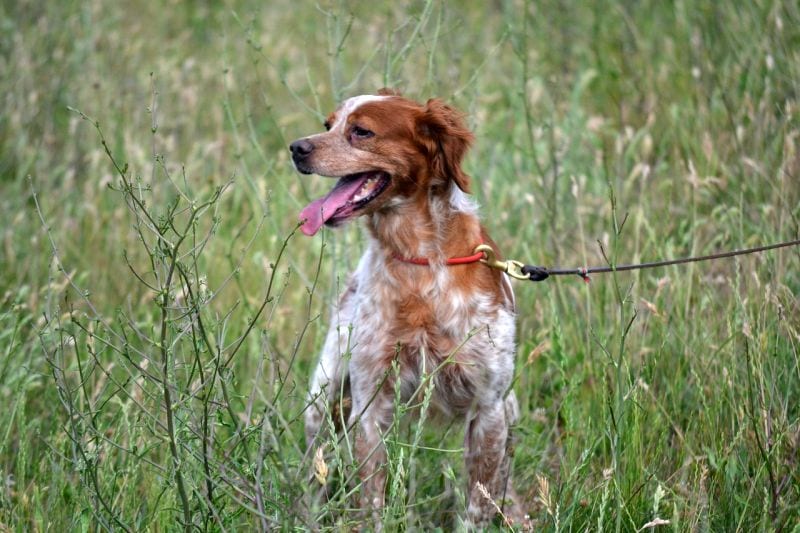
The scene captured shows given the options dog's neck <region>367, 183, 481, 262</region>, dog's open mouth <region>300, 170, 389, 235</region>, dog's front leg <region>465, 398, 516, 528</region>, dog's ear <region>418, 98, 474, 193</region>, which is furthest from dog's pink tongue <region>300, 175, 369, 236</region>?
dog's front leg <region>465, 398, 516, 528</region>

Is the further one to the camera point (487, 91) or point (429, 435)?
point (487, 91)

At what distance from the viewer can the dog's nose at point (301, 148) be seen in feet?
11.3

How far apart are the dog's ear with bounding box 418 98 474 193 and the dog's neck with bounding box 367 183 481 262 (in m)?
0.08

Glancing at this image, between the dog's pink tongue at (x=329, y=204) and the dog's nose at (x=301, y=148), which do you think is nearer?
the dog's pink tongue at (x=329, y=204)

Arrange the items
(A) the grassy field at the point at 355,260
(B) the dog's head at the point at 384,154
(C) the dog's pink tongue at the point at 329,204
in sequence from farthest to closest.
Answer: (B) the dog's head at the point at 384,154 → (C) the dog's pink tongue at the point at 329,204 → (A) the grassy field at the point at 355,260

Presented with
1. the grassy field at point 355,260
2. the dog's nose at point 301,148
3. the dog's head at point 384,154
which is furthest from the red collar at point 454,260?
the dog's nose at point 301,148

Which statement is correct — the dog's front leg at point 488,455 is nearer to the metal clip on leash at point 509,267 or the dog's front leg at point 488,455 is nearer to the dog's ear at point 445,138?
the metal clip on leash at point 509,267

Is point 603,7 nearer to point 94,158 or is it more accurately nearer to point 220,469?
point 94,158

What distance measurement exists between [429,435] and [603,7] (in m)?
4.27

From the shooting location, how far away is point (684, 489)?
9.65ft

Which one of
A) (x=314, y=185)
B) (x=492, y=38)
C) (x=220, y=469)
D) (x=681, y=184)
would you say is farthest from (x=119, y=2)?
(x=220, y=469)

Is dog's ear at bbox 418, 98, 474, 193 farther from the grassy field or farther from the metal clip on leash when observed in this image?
the grassy field

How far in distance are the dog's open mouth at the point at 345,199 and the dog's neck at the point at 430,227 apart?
0.10 m

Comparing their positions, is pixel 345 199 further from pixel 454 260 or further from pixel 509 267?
pixel 509 267
